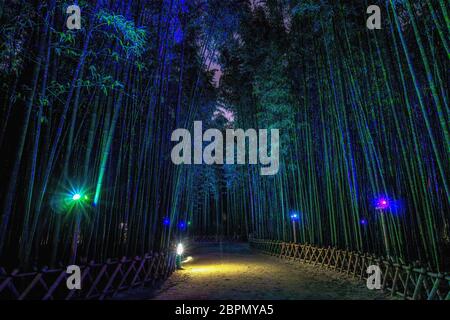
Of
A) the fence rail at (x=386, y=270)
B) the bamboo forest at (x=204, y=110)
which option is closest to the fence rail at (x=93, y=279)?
the bamboo forest at (x=204, y=110)

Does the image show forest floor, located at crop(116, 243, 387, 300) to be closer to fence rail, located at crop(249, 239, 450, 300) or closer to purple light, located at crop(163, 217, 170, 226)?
fence rail, located at crop(249, 239, 450, 300)

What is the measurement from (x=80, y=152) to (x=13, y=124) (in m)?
1.55

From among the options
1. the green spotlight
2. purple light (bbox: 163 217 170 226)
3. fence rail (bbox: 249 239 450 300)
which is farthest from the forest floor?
the green spotlight

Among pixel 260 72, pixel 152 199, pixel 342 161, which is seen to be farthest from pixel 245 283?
pixel 260 72

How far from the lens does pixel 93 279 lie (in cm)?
438

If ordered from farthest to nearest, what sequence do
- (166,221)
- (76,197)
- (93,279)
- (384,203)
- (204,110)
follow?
(204,110) < (166,221) < (384,203) < (93,279) < (76,197)

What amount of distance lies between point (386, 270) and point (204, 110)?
341 inches

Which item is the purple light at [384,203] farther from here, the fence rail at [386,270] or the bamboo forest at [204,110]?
the fence rail at [386,270]

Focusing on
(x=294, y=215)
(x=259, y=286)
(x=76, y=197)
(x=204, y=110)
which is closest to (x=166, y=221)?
(x=259, y=286)

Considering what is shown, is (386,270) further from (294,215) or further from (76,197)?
(76,197)

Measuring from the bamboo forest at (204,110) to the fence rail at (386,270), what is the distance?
16 centimetres

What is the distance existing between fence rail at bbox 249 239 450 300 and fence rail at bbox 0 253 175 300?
13.9 ft

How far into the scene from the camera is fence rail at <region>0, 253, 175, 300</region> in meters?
2.99
